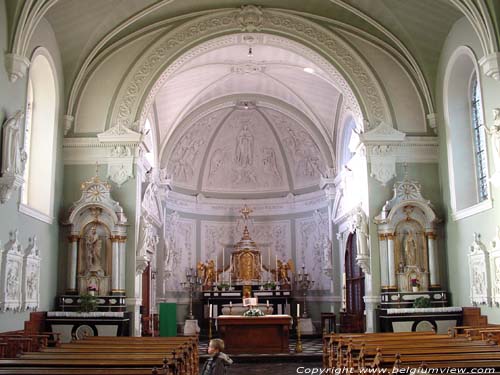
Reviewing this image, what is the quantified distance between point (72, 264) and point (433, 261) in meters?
9.57

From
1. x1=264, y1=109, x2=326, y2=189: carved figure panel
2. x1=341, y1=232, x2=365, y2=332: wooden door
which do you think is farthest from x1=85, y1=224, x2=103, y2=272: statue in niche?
x1=264, y1=109, x2=326, y2=189: carved figure panel

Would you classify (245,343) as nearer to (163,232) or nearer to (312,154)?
(163,232)

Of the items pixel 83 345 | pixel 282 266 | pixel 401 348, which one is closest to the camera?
pixel 401 348

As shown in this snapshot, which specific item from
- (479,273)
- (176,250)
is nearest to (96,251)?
(176,250)

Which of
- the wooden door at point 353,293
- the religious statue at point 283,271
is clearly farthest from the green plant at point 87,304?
the religious statue at point 283,271

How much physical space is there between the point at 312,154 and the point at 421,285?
9718 mm

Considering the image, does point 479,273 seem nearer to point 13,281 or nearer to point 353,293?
point 353,293

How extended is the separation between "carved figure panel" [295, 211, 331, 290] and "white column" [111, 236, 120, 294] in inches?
379

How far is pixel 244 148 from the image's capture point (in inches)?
1006

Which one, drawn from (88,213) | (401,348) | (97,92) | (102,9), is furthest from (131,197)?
(401,348)

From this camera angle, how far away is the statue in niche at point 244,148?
83.0 feet

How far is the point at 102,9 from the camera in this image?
1552 centimetres

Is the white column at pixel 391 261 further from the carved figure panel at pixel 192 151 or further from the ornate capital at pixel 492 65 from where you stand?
the carved figure panel at pixel 192 151

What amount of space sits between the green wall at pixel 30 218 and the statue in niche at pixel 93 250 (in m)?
0.81
